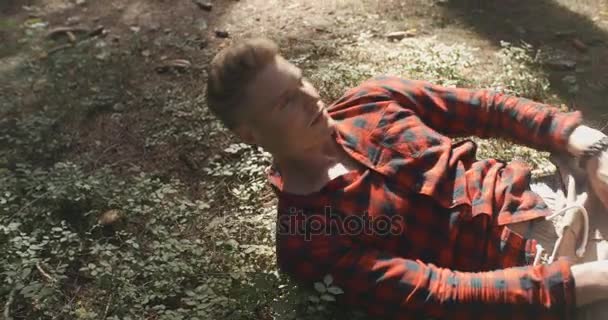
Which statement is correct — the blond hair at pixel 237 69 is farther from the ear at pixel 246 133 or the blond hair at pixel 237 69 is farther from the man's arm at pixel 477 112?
the man's arm at pixel 477 112

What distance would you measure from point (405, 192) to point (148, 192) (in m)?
1.36

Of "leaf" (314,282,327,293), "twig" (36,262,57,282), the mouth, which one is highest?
the mouth

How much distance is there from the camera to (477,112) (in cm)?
239

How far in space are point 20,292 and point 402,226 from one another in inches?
58.8

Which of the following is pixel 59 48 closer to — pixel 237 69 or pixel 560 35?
pixel 237 69

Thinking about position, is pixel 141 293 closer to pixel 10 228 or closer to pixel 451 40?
pixel 10 228

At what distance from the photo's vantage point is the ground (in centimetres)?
261

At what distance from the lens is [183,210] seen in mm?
2941

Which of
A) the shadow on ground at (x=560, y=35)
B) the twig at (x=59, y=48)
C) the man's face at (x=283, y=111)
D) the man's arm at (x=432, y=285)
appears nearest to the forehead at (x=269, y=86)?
the man's face at (x=283, y=111)

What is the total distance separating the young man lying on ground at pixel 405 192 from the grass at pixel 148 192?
234 mm

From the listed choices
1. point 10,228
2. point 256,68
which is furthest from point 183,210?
point 256,68

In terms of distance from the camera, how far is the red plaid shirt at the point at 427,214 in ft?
6.47

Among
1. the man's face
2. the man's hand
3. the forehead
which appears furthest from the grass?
the man's hand

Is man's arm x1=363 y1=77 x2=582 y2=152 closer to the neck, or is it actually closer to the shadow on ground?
the neck
